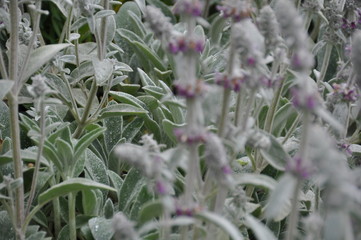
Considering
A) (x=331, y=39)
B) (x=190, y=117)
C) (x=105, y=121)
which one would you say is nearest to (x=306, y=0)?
(x=331, y=39)

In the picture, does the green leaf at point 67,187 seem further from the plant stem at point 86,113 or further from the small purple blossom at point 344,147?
the small purple blossom at point 344,147

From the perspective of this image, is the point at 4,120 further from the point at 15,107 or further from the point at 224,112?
the point at 224,112

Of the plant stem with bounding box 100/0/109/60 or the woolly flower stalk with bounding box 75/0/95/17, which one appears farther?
the plant stem with bounding box 100/0/109/60

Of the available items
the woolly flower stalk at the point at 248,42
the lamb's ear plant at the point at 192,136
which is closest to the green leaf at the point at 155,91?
the lamb's ear plant at the point at 192,136

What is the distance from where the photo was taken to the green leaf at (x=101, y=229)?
5.23 ft

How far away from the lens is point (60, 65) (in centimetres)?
195

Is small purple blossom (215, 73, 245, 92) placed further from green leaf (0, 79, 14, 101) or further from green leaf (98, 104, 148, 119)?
green leaf (98, 104, 148, 119)

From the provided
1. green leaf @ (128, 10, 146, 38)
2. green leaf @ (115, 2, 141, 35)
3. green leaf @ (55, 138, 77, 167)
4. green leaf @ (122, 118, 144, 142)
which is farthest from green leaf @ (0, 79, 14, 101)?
green leaf @ (115, 2, 141, 35)

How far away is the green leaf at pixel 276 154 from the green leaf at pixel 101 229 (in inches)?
19.0

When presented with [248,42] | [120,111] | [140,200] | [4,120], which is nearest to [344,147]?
[140,200]

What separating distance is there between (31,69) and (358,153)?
1.03 m

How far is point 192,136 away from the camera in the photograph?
101 cm

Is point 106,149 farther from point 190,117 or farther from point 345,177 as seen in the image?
point 345,177

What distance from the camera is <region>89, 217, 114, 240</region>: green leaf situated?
1595mm
